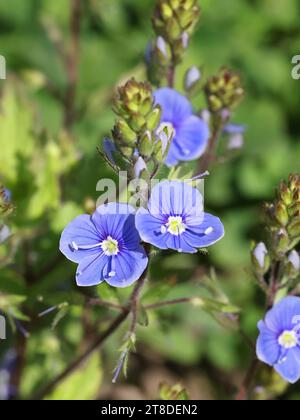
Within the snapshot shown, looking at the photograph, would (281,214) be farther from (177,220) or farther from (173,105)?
(173,105)

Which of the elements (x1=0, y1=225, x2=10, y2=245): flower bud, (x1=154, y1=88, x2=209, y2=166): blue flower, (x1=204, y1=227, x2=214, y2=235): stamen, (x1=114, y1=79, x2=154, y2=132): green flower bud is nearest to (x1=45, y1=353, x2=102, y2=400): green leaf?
(x1=0, y1=225, x2=10, y2=245): flower bud

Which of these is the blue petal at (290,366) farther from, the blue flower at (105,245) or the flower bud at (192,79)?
the flower bud at (192,79)

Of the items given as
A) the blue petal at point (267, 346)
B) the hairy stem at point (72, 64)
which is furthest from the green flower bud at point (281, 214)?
the hairy stem at point (72, 64)

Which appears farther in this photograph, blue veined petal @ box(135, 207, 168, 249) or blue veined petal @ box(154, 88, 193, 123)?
blue veined petal @ box(154, 88, 193, 123)

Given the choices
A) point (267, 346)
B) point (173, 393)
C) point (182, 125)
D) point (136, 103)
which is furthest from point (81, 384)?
point (136, 103)

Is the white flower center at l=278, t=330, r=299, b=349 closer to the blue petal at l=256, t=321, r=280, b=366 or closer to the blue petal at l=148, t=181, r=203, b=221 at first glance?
the blue petal at l=256, t=321, r=280, b=366

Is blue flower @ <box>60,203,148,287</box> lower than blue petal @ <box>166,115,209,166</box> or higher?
lower
